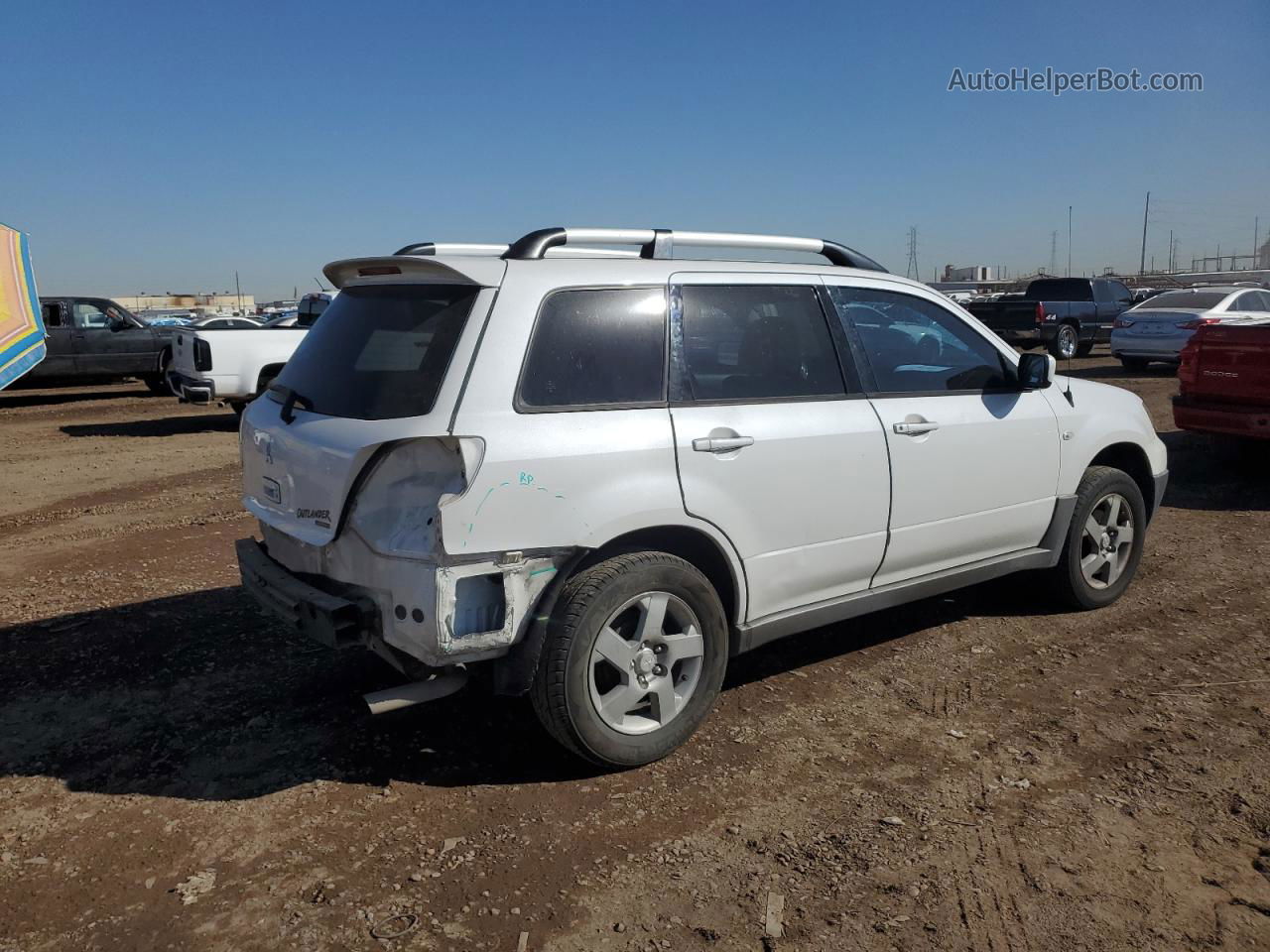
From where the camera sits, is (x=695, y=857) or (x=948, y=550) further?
(x=948, y=550)

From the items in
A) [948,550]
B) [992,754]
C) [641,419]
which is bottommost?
[992,754]

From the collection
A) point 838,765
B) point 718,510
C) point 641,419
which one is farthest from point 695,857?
point 641,419

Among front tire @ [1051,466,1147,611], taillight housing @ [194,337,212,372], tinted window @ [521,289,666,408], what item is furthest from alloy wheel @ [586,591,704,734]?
taillight housing @ [194,337,212,372]

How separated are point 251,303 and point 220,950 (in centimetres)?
11330

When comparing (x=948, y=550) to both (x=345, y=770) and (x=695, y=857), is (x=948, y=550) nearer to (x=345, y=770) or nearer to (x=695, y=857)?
(x=695, y=857)

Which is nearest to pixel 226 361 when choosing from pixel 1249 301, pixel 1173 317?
pixel 1173 317

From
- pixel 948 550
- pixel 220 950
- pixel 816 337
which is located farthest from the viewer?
pixel 948 550

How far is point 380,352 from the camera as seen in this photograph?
11.9 feet

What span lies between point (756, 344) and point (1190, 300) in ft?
57.8

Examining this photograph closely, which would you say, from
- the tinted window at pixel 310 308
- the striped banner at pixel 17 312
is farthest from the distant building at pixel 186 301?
the striped banner at pixel 17 312

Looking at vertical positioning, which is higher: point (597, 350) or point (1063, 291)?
point (597, 350)

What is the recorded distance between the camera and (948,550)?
4.60m

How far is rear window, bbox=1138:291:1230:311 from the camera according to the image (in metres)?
18.0

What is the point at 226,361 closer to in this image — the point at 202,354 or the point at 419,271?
the point at 202,354
